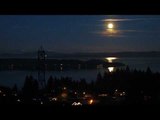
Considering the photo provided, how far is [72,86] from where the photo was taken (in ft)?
8.74

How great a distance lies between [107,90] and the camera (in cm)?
243

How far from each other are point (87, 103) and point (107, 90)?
0.85ft

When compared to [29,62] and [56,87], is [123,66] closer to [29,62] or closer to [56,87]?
[56,87]

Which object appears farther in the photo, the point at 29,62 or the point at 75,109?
the point at 29,62

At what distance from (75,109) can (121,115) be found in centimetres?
32
